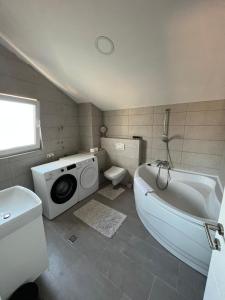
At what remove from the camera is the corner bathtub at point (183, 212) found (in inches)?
52.7

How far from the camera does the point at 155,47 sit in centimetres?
150

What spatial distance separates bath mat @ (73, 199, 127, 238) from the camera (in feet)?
6.40

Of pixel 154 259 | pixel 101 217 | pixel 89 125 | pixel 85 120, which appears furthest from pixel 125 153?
pixel 154 259

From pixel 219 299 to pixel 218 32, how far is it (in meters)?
1.91

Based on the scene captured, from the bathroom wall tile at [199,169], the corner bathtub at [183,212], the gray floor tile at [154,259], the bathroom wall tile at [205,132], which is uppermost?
the bathroom wall tile at [205,132]

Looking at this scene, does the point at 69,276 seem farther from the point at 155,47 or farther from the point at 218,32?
the point at 218,32

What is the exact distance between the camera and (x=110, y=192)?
9.47ft

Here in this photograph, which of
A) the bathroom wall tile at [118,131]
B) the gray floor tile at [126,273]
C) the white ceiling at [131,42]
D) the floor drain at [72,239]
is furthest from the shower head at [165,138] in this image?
the floor drain at [72,239]

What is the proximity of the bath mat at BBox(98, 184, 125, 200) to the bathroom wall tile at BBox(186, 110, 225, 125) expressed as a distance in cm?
186

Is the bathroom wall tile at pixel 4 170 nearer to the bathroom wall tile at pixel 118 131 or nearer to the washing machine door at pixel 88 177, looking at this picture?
the washing machine door at pixel 88 177

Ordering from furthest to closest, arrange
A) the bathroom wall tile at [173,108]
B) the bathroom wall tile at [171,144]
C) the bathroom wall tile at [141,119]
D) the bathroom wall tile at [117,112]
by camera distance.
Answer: the bathroom wall tile at [117,112] < the bathroom wall tile at [141,119] < the bathroom wall tile at [171,144] < the bathroom wall tile at [173,108]

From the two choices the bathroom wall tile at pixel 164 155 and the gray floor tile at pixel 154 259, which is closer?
the gray floor tile at pixel 154 259

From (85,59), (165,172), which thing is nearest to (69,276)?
(165,172)

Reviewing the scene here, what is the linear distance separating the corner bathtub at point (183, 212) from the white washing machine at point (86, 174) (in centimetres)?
94
